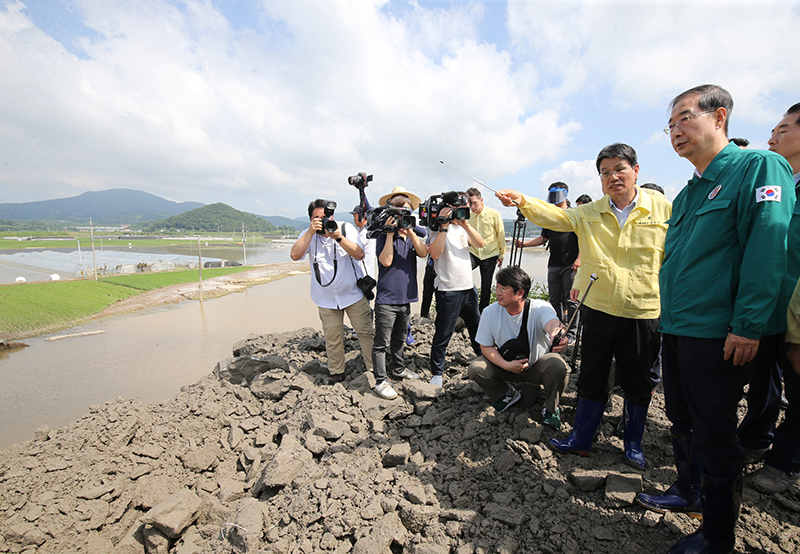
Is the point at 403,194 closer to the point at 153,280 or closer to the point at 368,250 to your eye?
the point at 368,250

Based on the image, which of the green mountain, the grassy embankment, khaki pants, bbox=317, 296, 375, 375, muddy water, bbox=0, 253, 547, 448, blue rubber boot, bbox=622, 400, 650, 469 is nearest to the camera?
blue rubber boot, bbox=622, 400, 650, 469

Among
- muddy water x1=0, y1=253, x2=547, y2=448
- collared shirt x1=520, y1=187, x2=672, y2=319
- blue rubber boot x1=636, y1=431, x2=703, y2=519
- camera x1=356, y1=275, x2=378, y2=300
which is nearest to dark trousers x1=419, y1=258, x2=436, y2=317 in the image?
camera x1=356, y1=275, x2=378, y2=300

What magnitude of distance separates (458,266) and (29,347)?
11.4 m

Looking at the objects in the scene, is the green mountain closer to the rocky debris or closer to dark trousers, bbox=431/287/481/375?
the rocky debris

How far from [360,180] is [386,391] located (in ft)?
7.35

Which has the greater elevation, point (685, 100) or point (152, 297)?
point (685, 100)

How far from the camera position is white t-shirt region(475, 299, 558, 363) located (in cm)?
290

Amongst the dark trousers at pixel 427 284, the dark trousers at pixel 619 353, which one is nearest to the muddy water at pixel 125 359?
the dark trousers at pixel 427 284

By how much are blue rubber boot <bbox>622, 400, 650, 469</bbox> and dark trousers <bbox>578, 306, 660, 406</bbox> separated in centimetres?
5

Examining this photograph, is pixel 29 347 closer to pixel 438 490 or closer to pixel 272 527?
pixel 272 527

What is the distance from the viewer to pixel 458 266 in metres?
3.69

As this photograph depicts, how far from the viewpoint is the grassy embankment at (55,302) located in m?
10.5

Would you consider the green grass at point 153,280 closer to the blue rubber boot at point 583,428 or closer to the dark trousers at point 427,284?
the dark trousers at point 427,284

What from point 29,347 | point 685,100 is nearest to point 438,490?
point 685,100
